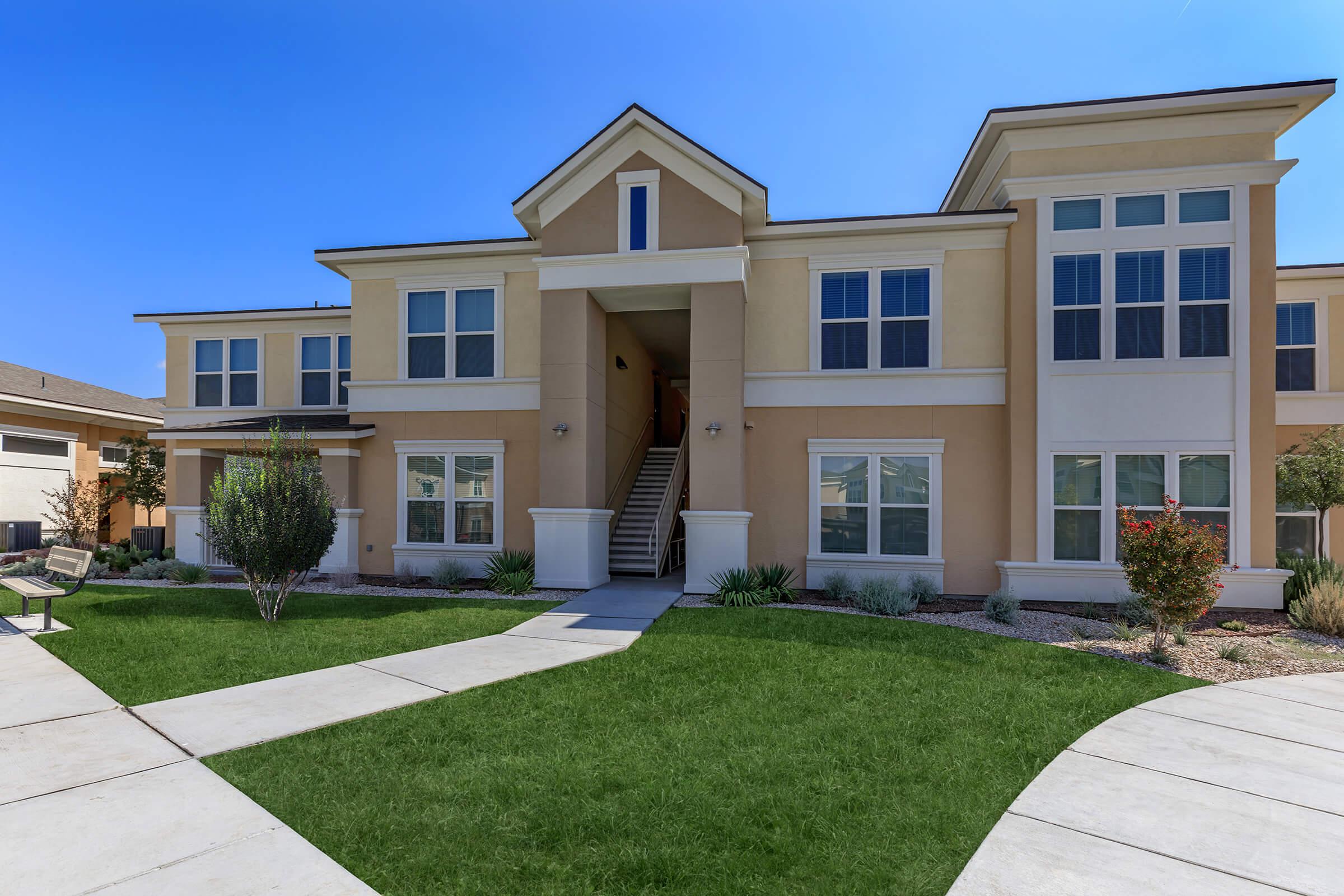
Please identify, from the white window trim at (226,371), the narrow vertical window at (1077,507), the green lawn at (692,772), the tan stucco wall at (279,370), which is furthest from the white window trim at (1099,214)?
the white window trim at (226,371)

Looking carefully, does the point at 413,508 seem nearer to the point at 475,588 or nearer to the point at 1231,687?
the point at 475,588

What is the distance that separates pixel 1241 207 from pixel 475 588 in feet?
48.5

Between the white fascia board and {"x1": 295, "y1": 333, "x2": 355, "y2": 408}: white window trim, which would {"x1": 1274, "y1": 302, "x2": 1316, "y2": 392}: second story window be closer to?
the white fascia board

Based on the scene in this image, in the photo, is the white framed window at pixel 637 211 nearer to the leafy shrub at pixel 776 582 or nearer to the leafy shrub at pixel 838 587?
the leafy shrub at pixel 776 582

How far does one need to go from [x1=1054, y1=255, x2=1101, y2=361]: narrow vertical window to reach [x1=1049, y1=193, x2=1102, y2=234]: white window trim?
1.42ft

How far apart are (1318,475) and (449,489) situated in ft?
52.9

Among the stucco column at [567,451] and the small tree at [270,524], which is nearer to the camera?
the small tree at [270,524]

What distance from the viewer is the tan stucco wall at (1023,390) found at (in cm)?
1170

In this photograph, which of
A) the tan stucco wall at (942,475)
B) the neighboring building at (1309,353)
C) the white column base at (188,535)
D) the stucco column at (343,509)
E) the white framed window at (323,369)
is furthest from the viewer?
the white framed window at (323,369)

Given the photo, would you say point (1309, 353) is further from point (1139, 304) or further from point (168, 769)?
point (168, 769)

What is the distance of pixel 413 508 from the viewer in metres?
14.1

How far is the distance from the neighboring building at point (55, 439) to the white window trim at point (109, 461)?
1.0 inches

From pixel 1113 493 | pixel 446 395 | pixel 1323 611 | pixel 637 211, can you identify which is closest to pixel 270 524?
pixel 446 395

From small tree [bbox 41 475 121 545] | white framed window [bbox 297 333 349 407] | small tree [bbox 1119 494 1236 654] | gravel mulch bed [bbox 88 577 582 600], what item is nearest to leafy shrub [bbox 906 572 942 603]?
small tree [bbox 1119 494 1236 654]
